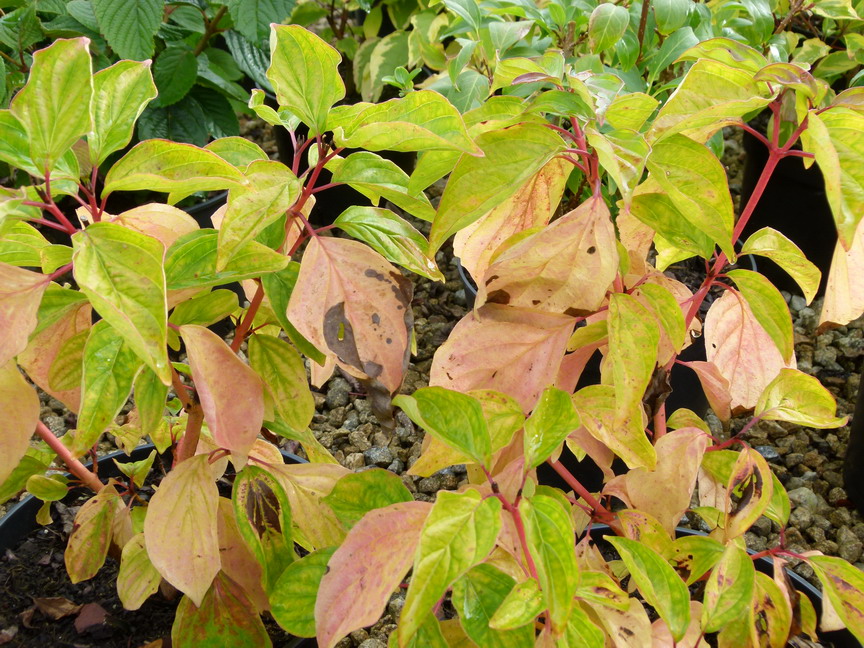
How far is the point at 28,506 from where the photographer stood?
46.0 inches

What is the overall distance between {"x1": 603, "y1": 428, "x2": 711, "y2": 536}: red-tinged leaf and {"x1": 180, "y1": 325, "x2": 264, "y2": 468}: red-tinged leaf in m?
0.38

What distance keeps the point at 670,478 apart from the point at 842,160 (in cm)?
33

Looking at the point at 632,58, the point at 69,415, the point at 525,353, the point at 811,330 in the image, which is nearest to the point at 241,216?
the point at 525,353

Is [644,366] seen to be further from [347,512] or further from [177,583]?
[177,583]

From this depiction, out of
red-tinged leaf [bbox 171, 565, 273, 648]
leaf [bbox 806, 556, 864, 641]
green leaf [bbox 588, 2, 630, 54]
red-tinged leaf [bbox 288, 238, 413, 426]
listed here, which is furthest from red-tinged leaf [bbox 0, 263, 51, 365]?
green leaf [bbox 588, 2, 630, 54]

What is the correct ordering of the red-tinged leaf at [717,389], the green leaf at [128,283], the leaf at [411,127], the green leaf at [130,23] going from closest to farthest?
the green leaf at [128,283] < the leaf at [411,127] < the red-tinged leaf at [717,389] < the green leaf at [130,23]

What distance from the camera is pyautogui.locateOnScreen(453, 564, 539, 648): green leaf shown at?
0.68m

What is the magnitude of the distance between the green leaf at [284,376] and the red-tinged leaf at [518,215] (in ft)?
0.67

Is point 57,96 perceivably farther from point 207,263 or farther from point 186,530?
point 186,530

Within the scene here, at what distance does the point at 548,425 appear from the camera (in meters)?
0.66

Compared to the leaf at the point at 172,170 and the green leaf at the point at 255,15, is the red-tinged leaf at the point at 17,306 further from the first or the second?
the green leaf at the point at 255,15

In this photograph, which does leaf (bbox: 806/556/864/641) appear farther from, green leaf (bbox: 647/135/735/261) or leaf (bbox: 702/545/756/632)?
green leaf (bbox: 647/135/735/261)

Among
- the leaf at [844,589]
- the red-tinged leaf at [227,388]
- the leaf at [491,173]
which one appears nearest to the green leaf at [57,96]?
the red-tinged leaf at [227,388]

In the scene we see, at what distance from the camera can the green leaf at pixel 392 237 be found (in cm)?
75
